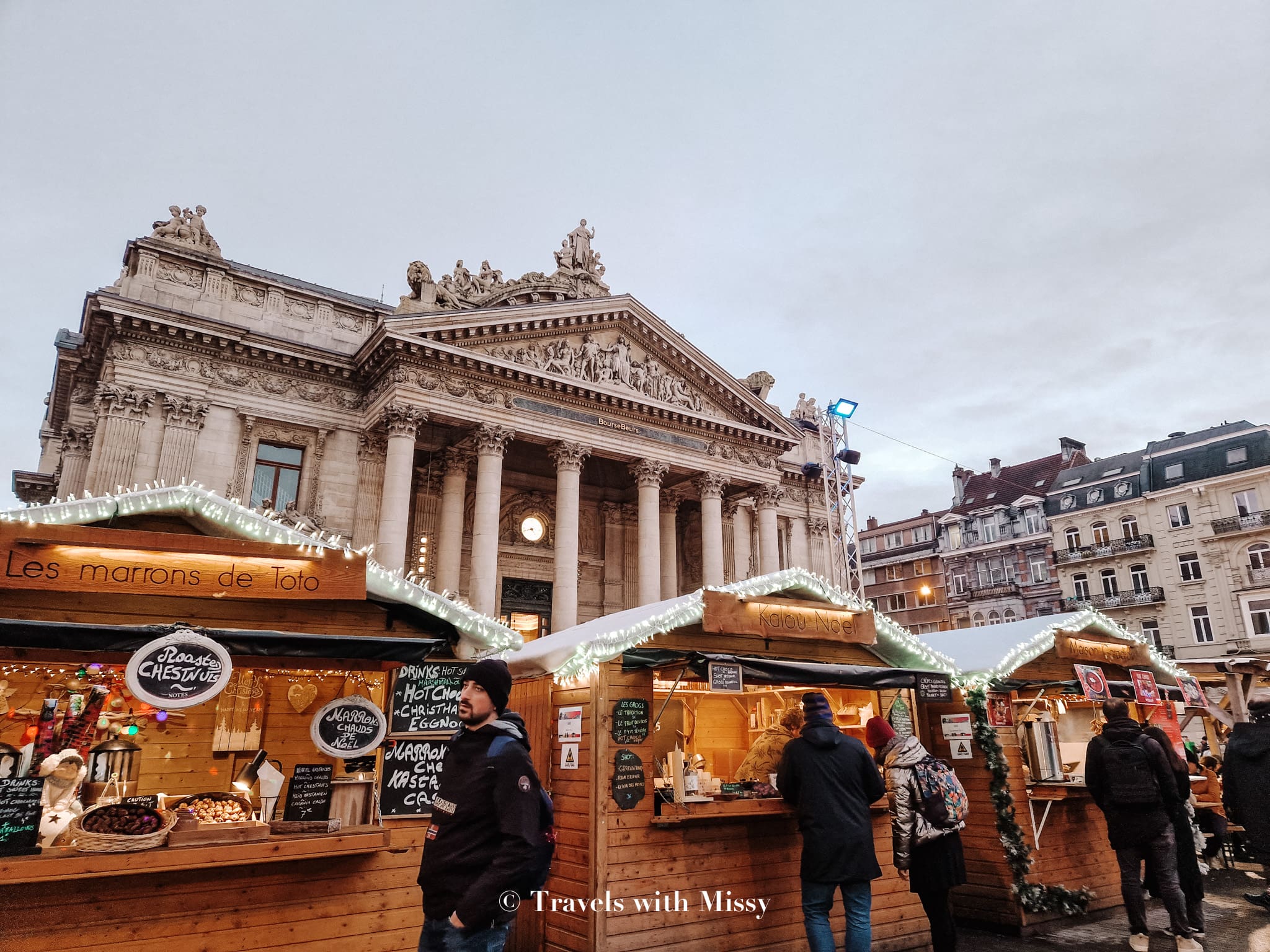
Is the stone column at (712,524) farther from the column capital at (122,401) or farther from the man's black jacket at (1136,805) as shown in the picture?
the man's black jacket at (1136,805)

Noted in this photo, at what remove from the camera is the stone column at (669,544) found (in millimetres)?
27609

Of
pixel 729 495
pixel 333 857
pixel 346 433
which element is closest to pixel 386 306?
pixel 346 433

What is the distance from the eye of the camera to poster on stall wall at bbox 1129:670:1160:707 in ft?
39.1

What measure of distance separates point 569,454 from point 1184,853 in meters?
18.4

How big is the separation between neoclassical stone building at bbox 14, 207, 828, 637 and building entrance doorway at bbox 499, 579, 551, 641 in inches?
2.7

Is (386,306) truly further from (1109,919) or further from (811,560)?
(1109,919)

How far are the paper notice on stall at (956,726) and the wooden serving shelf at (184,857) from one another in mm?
7200

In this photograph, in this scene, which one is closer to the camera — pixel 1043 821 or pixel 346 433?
pixel 1043 821

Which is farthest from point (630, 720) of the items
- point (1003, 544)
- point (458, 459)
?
point (1003, 544)

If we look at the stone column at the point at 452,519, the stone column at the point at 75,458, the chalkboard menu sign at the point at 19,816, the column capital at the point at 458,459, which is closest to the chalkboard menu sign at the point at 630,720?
the chalkboard menu sign at the point at 19,816

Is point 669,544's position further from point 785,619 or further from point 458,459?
point 785,619

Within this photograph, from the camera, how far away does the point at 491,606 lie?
70.2 feet

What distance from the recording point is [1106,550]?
4341 centimetres

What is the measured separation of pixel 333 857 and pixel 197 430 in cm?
1811
